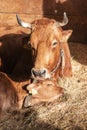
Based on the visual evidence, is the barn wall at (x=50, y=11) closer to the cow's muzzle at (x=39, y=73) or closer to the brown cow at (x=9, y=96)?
A: the brown cow at (x=9, y=96)

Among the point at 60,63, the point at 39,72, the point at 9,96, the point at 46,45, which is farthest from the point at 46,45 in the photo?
the point at 9,96

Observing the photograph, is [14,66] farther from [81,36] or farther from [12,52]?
[81,36]

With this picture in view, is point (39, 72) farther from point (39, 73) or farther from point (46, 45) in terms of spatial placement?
point (46, 45)

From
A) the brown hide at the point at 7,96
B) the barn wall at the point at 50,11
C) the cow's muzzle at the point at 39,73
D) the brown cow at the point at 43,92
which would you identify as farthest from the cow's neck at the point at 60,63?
the barn wall at the point at 50,11

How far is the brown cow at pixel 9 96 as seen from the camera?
5551mm

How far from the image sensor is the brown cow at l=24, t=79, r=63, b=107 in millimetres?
5617

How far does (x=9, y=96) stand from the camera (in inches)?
220

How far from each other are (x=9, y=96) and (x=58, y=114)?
830mm

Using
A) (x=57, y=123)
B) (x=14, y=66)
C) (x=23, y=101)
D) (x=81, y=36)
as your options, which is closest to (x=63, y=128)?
(x=57, y=123)

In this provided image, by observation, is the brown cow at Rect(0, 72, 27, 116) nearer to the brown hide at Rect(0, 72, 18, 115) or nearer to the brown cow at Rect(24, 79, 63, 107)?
the brown hide at Rect(0, 72, 18, 115)

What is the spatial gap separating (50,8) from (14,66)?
5.94 feet

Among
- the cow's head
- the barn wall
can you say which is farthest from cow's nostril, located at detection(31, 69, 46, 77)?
the barn wall

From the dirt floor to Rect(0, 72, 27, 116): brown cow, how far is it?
10cm

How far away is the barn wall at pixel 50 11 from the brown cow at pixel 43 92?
2.22 metres
